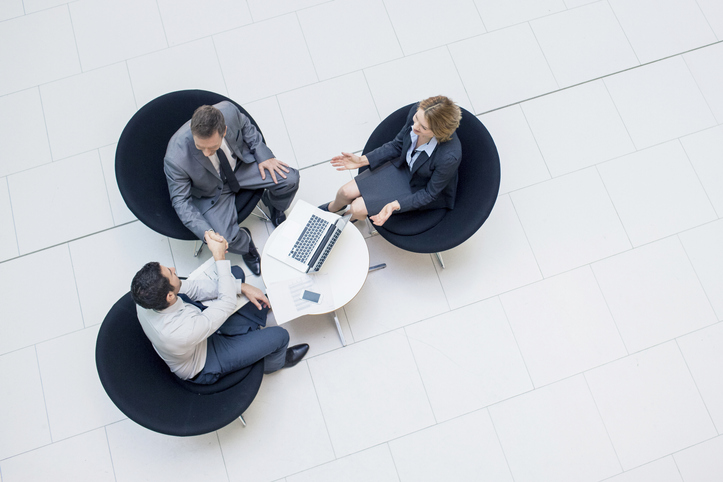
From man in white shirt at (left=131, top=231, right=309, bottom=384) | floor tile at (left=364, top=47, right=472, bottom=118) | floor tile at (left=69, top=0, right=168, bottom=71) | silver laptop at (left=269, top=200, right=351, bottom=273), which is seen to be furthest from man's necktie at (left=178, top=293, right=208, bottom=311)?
floor tile at (left=69, top=0, right=168, bottom=71)

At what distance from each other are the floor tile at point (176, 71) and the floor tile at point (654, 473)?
338 cm

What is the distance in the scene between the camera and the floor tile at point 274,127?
123 inches

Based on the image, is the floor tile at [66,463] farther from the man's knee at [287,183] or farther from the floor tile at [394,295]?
the man's knee at [287,183]

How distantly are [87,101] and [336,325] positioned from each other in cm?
218

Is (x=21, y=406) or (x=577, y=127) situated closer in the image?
(x=21, y=406)

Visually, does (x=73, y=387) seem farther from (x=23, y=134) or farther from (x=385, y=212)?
(x=385, y=212)

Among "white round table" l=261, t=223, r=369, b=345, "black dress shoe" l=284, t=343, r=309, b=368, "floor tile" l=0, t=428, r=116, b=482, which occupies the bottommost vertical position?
"floor tile" l=0, t=428, r=116, b=482

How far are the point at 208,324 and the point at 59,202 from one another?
1.54 m

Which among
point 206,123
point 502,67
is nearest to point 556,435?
point 502,67

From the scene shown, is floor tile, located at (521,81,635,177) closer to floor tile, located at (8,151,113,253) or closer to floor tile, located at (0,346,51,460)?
floor tile, located at (8,151,113,253)

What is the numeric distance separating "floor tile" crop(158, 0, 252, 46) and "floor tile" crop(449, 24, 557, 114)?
148cm

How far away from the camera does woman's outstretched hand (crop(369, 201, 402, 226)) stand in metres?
2.54

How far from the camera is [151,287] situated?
196 cm

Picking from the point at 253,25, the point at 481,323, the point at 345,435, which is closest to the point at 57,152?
the point at 253,25
